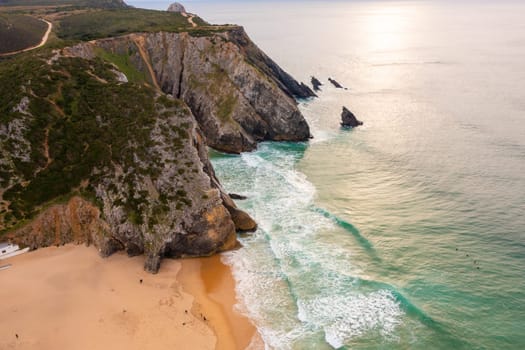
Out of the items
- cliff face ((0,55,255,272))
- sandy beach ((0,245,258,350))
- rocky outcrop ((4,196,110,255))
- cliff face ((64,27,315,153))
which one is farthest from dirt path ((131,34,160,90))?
sandy beach ((0,245,258,350))

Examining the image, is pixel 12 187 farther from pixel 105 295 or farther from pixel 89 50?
pixel 89 50

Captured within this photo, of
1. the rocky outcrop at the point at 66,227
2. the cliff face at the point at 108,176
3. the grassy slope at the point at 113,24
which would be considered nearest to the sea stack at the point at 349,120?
the grassy slope at the point at 113,24

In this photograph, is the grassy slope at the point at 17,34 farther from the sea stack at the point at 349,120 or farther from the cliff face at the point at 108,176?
the sea stack at the point at 349,120

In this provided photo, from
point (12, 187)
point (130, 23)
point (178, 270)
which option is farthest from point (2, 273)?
point (130, 23)

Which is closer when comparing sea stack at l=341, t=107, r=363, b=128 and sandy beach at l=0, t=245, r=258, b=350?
sandy beach at l=0, t=245, r=258, b=350

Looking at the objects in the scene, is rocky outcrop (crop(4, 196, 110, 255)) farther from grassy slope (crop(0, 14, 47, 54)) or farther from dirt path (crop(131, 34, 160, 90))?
grassy slope (crop(0, 14, 47, 54))

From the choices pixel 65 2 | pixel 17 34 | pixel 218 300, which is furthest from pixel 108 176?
pixel 65 2

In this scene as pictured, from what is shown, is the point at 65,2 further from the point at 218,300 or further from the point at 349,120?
the point at 218,300
